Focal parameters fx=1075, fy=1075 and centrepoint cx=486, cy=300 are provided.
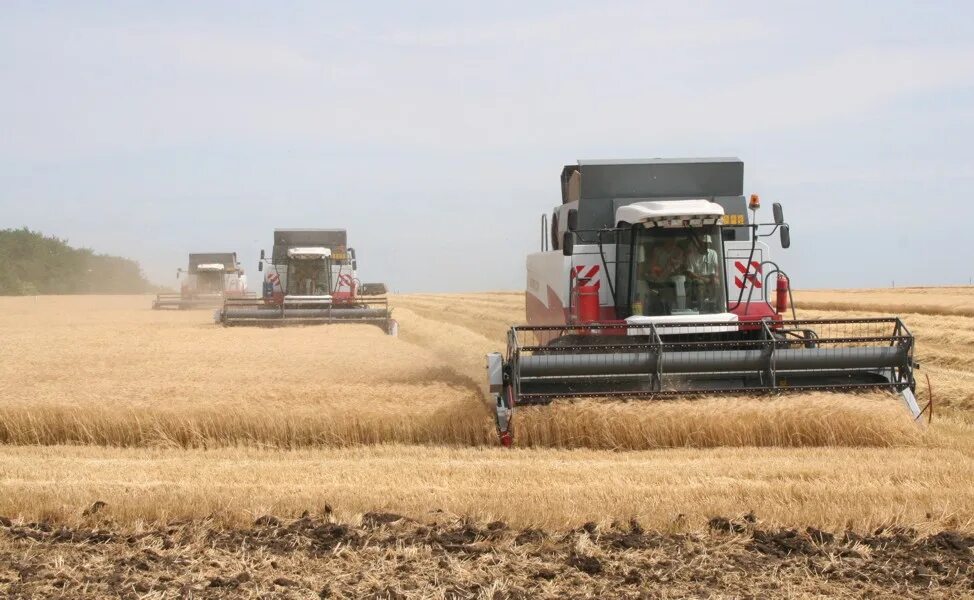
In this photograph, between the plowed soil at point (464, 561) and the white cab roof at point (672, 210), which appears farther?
the white cab roof at point (672, 210)

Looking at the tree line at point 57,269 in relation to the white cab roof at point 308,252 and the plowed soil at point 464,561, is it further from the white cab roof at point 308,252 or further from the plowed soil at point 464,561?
the plowed soil at point 464,561

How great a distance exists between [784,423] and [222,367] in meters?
7.28

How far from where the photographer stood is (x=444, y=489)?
7359 millimetres

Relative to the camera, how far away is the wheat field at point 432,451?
6.71 meters

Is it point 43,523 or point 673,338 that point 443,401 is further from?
point 43,523

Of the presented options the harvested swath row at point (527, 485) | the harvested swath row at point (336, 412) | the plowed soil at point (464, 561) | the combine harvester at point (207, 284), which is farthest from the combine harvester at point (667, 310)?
the combine harvester at point (207, 284)

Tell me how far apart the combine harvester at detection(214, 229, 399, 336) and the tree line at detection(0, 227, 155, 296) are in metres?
50.2

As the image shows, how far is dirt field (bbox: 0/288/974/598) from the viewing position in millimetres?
5406

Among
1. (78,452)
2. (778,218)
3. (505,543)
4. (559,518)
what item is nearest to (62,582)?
(505,543)

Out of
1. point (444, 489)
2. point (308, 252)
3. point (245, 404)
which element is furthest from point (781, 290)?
point (308, 252)

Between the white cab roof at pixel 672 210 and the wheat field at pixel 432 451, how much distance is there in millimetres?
2108

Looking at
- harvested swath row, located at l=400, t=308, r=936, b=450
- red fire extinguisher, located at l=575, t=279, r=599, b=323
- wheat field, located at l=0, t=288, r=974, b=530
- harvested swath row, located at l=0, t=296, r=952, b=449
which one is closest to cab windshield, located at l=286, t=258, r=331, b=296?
harvested swath row, located at l=0, t=296, r=952, b=449

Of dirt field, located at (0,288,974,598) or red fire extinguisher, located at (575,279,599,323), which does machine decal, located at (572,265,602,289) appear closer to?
red fire extinguisher, located at (575,279,599,323)

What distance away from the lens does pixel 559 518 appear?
637 cm
